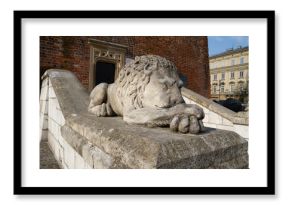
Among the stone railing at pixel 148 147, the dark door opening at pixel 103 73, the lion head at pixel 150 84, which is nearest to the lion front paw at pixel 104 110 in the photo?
the stone railing at pixel 148 147

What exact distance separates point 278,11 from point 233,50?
0.64 meters

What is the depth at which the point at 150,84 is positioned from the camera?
1.80 m

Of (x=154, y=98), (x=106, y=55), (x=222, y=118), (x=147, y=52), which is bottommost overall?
(x=222, y=118)

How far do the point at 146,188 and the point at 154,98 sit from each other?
664 millimetres

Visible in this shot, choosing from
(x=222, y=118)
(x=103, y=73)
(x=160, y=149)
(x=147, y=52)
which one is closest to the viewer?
(x=160, y=149)

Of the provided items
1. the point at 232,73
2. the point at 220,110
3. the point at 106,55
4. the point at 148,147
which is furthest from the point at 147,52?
the point at 148,147

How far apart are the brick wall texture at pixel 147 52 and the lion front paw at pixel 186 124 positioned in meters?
2.41

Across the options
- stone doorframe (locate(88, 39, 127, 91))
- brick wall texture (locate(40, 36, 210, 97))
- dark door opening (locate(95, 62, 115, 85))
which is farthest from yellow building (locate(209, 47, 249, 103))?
dark door opening (locate(95, 62, 115, 85))

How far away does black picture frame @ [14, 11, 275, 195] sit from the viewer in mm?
1635

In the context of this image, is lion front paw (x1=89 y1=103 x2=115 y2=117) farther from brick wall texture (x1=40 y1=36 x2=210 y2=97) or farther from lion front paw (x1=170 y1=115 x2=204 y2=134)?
brick wall texture (x1=40 y1=36 x2=210 y2=97)

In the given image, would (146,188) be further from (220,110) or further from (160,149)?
(220,110)

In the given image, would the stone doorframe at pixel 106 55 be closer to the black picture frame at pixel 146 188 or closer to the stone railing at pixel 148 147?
the black picture frame at pixel 146 188

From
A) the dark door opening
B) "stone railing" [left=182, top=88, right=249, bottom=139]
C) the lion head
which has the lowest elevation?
"stone railing" [left=182, top=88, right=249, bottom=139]
